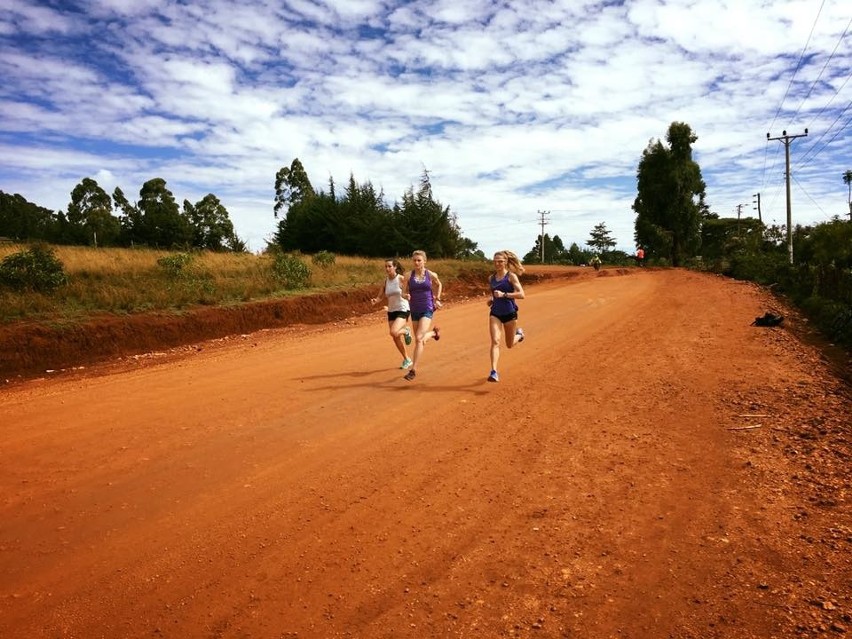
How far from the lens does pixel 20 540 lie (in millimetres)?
3668

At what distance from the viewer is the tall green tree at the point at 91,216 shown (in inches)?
1943

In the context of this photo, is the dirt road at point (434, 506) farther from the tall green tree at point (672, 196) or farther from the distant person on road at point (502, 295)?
the tall green tree at point (672, 196)

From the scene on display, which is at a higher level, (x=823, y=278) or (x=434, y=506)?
(x=823, y=278)

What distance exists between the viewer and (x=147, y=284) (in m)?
14.9

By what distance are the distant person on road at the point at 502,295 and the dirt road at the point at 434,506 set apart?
23.3 inches

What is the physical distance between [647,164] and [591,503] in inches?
1661

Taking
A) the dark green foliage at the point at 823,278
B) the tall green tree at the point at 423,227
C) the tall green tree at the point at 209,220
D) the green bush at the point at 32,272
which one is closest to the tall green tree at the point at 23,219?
the tall green tree at the point at 209,220

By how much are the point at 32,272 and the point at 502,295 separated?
38.0 ft

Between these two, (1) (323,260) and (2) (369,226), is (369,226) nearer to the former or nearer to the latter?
(2) (369,226)

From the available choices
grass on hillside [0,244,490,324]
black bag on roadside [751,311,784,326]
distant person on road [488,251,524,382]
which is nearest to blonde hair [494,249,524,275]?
distant person on road [488,251,524,382]

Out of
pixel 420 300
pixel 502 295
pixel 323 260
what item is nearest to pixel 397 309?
pixel 420 300

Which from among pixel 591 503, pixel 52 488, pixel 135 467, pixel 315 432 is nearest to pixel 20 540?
pixel 52 488

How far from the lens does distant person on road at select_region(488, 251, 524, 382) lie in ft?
25.0

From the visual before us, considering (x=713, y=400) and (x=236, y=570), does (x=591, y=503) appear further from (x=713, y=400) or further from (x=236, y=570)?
(x=713, y=400)
